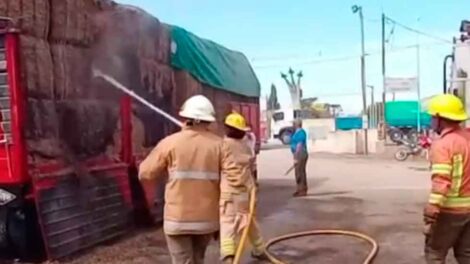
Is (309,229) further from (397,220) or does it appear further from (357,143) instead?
(357,143)

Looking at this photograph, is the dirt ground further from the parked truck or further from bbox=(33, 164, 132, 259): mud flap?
the parked truck

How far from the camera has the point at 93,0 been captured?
9.82m

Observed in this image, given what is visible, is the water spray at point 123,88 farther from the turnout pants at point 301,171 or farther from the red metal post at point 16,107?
the turnout pants at point 301,171

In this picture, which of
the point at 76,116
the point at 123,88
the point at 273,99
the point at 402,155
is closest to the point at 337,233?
the point at 123,88

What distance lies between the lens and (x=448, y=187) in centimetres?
591

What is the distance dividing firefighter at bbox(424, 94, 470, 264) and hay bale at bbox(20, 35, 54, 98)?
14.0 feet

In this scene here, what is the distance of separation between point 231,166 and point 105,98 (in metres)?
5.01

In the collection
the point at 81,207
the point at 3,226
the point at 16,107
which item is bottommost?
the point at 3,226

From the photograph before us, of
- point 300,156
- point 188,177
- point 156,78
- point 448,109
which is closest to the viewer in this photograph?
point 188,177

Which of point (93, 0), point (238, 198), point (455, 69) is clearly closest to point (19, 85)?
point (93, 0)

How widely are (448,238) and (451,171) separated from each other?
0.59 metres

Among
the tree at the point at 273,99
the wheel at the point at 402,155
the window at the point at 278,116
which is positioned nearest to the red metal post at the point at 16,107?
the wheel at the point at 402,155

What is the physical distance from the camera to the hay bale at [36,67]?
8242 mm

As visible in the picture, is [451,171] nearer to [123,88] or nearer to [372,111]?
[123,88]
